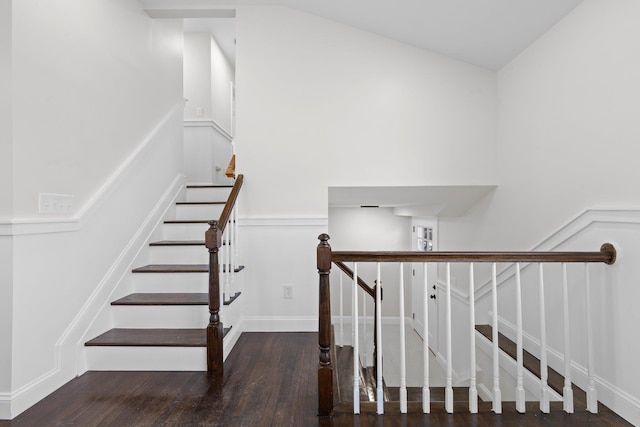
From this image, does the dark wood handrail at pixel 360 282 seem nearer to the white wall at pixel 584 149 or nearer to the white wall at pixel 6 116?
the white wall at pixel 584 149

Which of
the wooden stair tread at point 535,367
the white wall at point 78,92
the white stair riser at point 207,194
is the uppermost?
the white wall at point 78,92

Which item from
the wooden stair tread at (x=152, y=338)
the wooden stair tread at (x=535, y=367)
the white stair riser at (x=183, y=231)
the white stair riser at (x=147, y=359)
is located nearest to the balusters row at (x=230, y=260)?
the wooden stair tread at (x=152, y=338)

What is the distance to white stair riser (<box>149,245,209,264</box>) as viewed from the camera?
9.77ft

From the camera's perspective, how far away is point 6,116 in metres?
1.73

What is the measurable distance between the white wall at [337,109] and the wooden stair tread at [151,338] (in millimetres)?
1193

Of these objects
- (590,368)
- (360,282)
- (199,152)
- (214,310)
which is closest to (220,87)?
(199,152)

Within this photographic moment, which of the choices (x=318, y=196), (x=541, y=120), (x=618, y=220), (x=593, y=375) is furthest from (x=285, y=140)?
(x=593, y=375)

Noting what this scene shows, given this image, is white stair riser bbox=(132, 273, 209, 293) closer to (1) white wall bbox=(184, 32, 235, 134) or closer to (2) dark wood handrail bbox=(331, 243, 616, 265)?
(2) dark wood handrail bbox=(331, 243, 616, 265)

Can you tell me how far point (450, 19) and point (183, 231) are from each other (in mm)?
3017

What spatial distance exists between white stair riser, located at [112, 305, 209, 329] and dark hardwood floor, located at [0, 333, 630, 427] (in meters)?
0.36

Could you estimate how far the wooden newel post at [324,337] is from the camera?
1.82 metres

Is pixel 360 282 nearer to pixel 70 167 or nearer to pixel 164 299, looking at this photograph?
pixel 164 299

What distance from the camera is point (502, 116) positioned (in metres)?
3.08

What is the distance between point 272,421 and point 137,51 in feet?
10.4
